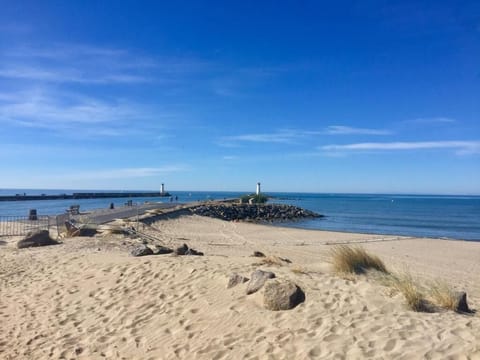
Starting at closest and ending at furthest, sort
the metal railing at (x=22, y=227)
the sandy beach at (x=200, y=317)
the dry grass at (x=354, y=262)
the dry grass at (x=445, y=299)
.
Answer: the sandy beach at (x=200, y=317), the dry grass at (x=445, y=299), the dry grass at (x=354, y=262), the metal railing at (x=22, y=227)

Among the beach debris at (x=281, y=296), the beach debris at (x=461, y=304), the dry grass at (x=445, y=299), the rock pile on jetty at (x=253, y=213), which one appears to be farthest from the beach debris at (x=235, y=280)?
the rock pile on jetty at (x=253, y=213)

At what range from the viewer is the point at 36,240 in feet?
52.6

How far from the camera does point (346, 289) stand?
773 centimetres

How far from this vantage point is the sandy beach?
225 inches

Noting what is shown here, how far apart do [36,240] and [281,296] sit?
1216 cm

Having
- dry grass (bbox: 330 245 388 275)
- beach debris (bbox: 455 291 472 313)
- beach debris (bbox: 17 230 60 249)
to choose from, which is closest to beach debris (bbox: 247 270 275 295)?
dry grass (bbox: 330 245 388 275)

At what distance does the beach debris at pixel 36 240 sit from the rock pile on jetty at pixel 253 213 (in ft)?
91.8

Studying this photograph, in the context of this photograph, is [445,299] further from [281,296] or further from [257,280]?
[257,280]

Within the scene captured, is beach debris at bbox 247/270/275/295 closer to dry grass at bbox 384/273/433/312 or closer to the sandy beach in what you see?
the sandy beach

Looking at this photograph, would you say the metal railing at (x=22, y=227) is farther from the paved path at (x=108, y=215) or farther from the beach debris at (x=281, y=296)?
the beach debris at (x=281, y=296)

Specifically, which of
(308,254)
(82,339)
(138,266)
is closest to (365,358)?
(82,339)

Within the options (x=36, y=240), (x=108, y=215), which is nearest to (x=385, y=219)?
(x=108, y=215)

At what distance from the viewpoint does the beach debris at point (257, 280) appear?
787cm

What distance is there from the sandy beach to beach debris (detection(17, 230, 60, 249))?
418 cm
